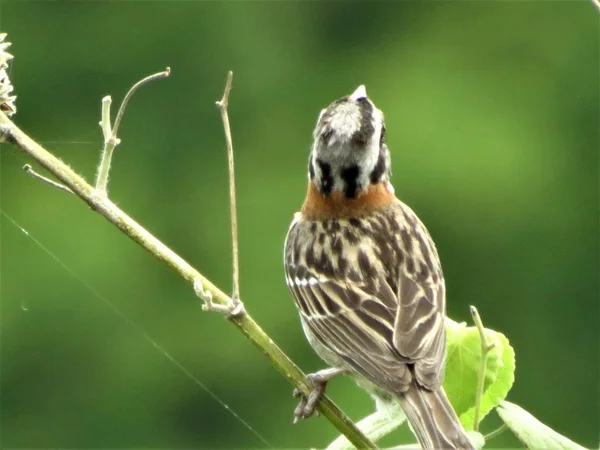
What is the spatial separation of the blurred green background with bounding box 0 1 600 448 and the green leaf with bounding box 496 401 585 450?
8759 mm

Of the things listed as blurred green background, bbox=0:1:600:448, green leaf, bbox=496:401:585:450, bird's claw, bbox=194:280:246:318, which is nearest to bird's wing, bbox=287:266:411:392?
bird's claw, bbox=194:280:246:318

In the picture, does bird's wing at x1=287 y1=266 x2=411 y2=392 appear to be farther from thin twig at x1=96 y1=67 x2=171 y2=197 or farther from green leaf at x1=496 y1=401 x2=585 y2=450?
thin twig at x1=96 y1=67 x2=171 y2=197

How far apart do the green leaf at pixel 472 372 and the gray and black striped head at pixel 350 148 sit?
2.62 feet

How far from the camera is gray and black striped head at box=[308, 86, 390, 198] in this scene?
3.33 meters

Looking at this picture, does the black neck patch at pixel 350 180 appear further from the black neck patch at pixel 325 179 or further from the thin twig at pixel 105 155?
the thin twig at pixel 105 155

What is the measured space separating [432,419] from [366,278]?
737 millimetres

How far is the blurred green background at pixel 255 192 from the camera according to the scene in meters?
13.0

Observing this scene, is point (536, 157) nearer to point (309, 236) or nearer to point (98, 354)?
point (98, 354)

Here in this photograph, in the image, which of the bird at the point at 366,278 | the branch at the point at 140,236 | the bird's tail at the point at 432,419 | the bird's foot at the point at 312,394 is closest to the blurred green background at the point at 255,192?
the bird at the point at 366,278

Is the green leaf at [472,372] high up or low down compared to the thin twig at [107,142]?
down

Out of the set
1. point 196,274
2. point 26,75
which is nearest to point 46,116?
point 26,75

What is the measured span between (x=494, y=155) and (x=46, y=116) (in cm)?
445

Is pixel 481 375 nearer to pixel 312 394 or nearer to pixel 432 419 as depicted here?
pixel 432 419

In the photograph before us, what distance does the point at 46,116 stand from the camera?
14.8 meters
